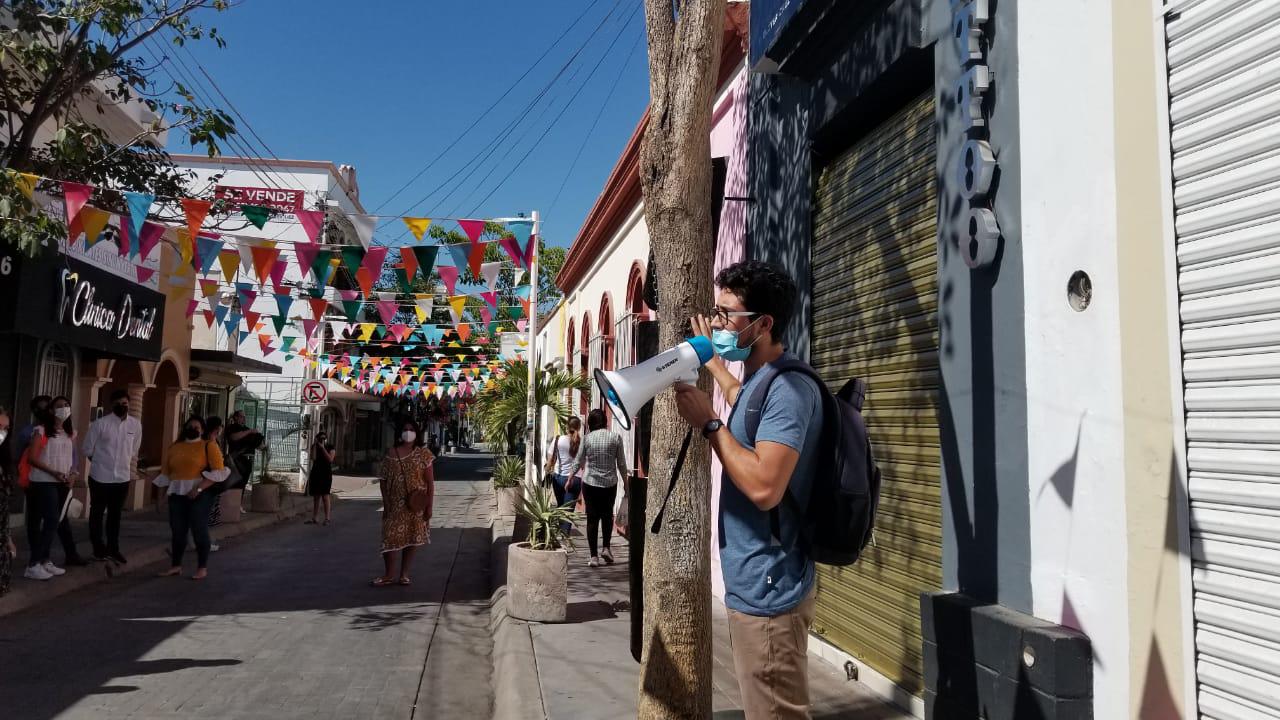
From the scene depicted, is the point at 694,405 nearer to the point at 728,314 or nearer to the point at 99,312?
the point at 728,314

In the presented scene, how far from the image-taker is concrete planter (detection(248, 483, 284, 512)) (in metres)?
16.8

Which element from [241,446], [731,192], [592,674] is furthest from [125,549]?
[731,192]

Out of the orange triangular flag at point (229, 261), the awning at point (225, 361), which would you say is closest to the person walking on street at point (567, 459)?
the orange triangular flag at point (229, 261)

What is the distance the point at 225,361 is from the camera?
18.9 metres

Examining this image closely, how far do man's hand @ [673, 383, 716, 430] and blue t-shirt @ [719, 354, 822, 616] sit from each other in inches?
6.2

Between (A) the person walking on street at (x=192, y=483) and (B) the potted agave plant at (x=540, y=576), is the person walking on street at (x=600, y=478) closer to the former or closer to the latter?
(B) the potted agave plant at (x=540, y=576)

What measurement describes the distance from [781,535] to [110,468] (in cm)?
930

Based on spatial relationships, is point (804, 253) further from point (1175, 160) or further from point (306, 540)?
point (306, 540)

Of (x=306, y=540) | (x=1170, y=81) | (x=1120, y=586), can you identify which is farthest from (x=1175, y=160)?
(x=306, y=540)

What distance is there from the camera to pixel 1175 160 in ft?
10.3

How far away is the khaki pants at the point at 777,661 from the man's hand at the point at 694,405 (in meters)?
0.60

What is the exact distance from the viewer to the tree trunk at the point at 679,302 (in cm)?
350

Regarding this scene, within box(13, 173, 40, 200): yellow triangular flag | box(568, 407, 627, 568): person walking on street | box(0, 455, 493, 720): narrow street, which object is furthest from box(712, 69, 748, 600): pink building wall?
box(13, 173, 40, 200): yellow triangular flag

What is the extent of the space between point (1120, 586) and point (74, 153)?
911cm
